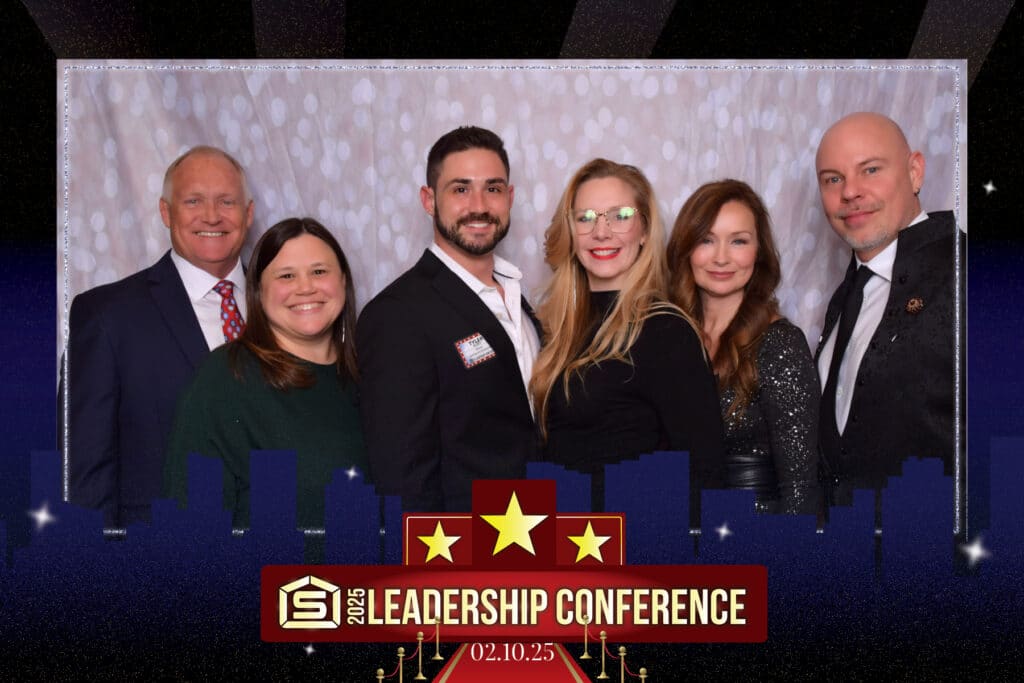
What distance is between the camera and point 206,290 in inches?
162

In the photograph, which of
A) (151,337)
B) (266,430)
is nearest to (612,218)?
(266,430)

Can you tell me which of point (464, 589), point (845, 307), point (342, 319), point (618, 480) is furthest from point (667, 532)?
point (342, 319)

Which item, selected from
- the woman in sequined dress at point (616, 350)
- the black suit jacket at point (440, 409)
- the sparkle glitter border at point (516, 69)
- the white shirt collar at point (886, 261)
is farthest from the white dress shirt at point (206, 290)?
the white shirt collar at point (886, 261)

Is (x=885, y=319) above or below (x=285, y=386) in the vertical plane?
above

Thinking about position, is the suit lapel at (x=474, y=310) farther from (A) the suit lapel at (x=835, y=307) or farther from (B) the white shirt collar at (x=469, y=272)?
(A) the suit lapel at (x=835, y=307)

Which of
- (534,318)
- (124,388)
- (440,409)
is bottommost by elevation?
(440,409)

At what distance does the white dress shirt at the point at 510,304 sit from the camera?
4.02m

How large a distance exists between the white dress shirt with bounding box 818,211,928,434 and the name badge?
122 centimetres

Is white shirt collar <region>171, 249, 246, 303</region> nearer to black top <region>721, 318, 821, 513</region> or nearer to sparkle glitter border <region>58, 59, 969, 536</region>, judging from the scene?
sparkle glitter border <region>58, 59, 969, 536</region>

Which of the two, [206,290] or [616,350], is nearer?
[616,350]

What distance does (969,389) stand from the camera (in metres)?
4.11

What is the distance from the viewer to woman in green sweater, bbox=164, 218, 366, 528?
395 cm

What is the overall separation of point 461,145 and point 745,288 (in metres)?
1.15

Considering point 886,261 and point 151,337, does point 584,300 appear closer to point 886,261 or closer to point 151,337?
point 886,261
